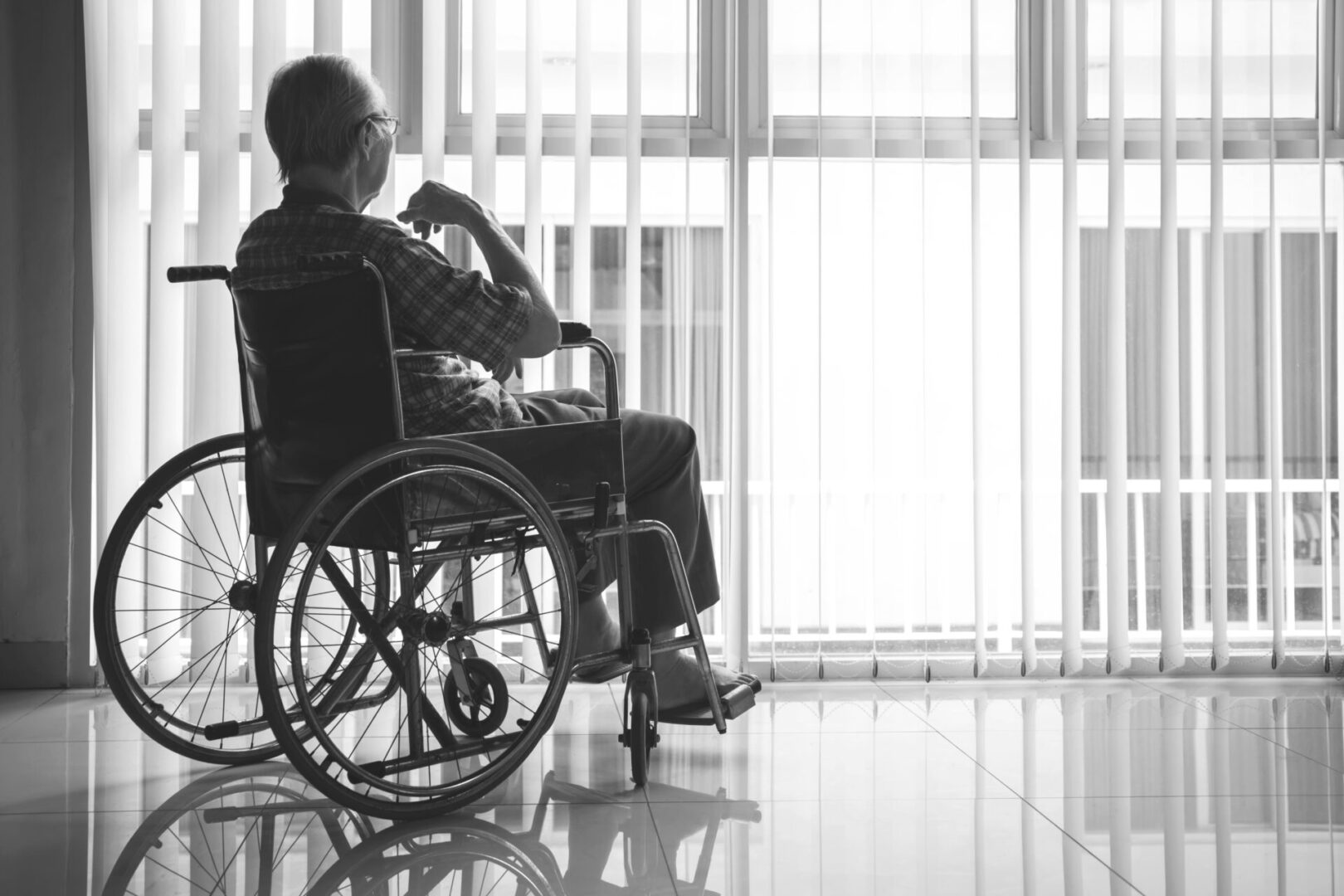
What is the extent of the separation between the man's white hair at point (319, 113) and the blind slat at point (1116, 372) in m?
1.63

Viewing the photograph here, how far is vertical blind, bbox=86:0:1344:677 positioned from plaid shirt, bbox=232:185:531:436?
809 mm

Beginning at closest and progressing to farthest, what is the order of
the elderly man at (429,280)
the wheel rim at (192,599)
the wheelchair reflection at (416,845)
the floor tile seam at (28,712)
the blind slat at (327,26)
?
1. the wheelchair reflection at (416,845)
2. the elderly man at (429,280)
3. the floor tile seam at (28,712)
4. the wheel rim at (192,599)
5. the blind slat at (327,26)

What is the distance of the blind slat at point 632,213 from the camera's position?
247 cm

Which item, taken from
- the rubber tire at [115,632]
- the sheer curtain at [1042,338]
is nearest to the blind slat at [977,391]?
the sheer curtain at [1042,338]

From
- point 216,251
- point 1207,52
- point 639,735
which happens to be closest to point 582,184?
point 216,251

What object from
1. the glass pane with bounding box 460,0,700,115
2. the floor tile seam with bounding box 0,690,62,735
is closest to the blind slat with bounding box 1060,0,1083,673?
the glass pane with bounding box 460,0,700,115

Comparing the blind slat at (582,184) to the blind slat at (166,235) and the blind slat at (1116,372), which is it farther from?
the blind slat at (1116,372)

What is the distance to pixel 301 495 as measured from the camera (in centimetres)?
159

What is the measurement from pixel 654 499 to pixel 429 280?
0.51 m

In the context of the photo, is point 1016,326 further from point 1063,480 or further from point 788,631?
point 788,631

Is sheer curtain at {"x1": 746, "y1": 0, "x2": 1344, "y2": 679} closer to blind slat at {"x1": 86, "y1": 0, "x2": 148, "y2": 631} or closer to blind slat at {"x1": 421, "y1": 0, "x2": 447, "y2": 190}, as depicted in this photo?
blind slat at {"x1": 421, "y1": 0, "x2": 447, "y2": 190}

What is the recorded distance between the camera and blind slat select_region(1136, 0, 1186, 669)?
2551 mm

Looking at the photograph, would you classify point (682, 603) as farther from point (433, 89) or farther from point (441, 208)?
point (433, 89)

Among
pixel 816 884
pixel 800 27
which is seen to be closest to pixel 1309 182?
pixel 800 27
